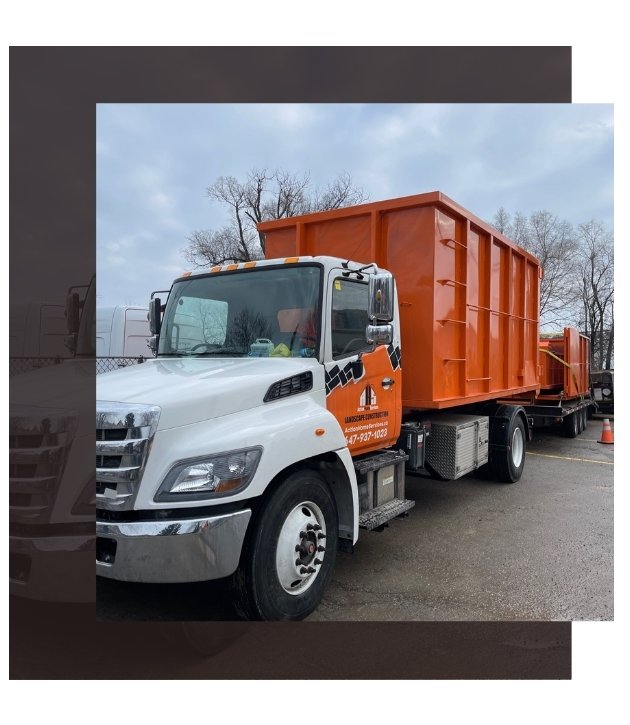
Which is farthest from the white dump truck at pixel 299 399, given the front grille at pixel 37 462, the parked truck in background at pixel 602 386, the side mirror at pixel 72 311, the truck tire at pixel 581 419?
the parked truck in background at pixel 602 386

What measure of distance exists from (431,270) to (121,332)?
815cm

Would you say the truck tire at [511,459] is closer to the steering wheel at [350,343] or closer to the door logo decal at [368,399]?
the door logo decal at [368,399]

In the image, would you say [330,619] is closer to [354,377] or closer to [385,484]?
[385,484]

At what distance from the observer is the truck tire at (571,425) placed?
12266 millimetres

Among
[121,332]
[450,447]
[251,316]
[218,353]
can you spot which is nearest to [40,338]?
[218,353]

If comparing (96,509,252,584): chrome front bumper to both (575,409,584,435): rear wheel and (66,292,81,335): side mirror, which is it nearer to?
(66,292,81,335): side mirror

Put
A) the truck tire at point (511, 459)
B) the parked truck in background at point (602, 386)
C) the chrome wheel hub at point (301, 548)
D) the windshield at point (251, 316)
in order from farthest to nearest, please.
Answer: the parked truck in background at point (602, 386)
the truck tire at point (511, 459)
the windshield at point (251, 316)
the chrome wheel hub at point (301, 548)

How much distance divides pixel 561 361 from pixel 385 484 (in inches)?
327

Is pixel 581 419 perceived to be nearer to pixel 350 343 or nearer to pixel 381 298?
pixel 350 343

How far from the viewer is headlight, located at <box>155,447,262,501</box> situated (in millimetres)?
3061

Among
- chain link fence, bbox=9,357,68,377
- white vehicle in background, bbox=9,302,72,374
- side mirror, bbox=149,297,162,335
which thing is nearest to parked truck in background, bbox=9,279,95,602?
white vehicle in background, bbox=9,302,72,374

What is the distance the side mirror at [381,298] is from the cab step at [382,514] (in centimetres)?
169

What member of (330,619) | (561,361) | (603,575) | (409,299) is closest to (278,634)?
(330,619)

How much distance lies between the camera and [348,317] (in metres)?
4.43
